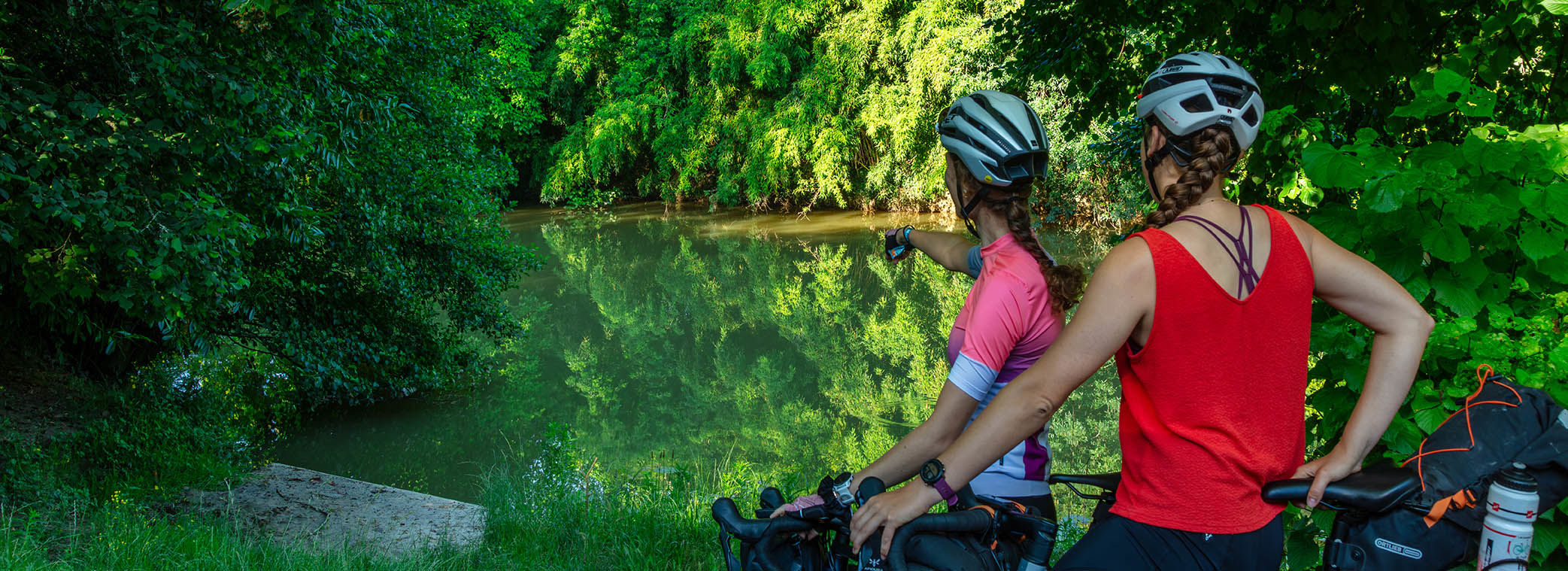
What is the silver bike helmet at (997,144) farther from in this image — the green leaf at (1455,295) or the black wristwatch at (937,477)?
the green leaf at (1455,295)

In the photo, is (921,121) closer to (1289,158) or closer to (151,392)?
(151,392)

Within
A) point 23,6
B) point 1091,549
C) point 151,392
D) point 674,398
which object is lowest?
point 674,398

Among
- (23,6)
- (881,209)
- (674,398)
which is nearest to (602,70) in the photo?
(881,209)

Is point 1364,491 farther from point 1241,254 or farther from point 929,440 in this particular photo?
point 929,440

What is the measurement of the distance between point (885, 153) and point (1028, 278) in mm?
22906

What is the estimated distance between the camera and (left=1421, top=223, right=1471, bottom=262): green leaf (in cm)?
231

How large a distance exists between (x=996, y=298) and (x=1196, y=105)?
542mm

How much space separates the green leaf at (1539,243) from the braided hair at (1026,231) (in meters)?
1.11

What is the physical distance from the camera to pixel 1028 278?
204 centimetres

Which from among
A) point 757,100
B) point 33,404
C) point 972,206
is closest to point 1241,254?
point 972,206

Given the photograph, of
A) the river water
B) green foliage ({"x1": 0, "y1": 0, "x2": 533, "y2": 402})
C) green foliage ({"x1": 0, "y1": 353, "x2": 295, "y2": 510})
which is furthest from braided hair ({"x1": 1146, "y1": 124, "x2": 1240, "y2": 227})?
green foliage ({"x1": 0, "y1": 353, "x2": 295, "y2": 510})

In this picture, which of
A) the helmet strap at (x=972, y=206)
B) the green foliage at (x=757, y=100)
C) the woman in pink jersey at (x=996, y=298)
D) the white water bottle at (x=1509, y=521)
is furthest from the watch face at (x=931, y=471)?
the green foliage at (x=757, y=100)

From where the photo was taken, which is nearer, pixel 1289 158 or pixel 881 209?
pixel 1289 158

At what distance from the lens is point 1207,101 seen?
5.51 ft
